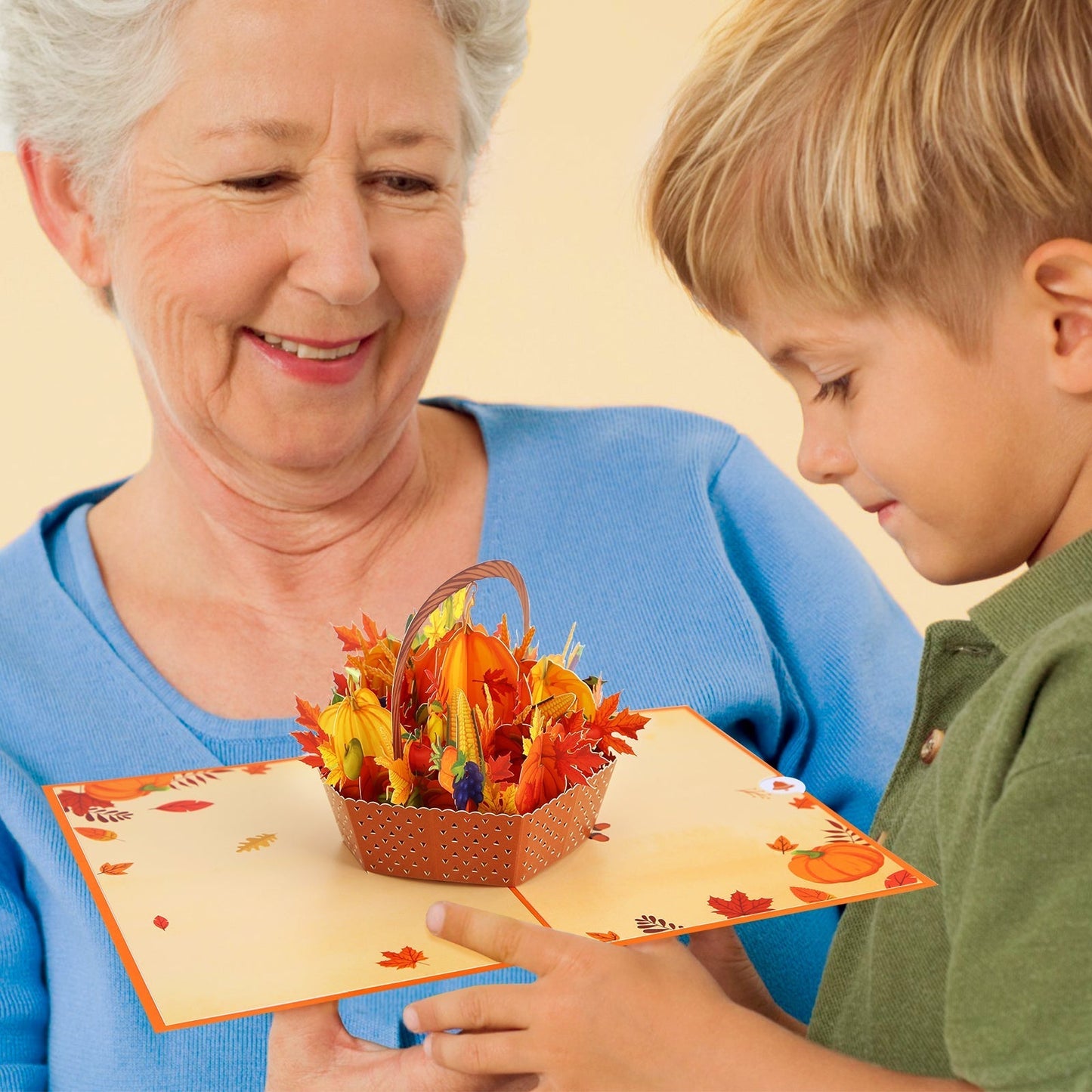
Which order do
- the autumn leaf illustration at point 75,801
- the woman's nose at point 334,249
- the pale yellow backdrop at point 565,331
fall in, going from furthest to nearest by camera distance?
the pale yellow backdrop at point 565,331, the woman's nose at point 334,249, the autumn leaf illustration at point 75,801

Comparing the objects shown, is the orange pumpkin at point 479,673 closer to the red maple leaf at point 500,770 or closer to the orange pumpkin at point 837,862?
the red maple leaf at point 500,770

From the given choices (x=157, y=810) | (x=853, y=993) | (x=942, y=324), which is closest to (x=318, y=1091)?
(x=157, y=810)

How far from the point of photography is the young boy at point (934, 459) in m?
0.71

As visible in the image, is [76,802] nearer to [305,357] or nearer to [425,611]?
[425,611]

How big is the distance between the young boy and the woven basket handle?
0.44 ft

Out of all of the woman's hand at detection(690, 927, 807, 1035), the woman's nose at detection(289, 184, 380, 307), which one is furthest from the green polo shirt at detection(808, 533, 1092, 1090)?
the woman's nose at detection(289, 184, 380, 307)

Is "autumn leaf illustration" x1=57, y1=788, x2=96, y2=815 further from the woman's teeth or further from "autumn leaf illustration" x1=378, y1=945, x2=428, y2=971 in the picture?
the woman's teeth

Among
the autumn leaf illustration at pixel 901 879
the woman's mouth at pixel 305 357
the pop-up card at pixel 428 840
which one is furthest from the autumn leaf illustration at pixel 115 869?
the woman's mouth at pixel 305 357

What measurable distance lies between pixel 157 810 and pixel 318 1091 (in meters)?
0.23

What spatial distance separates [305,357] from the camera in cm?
130

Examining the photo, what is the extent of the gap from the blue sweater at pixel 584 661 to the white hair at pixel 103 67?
388mm

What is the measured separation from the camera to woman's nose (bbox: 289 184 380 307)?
1.22 meters

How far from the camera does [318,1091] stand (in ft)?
3.15

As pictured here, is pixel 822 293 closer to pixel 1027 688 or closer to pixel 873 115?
pixel 873 115
